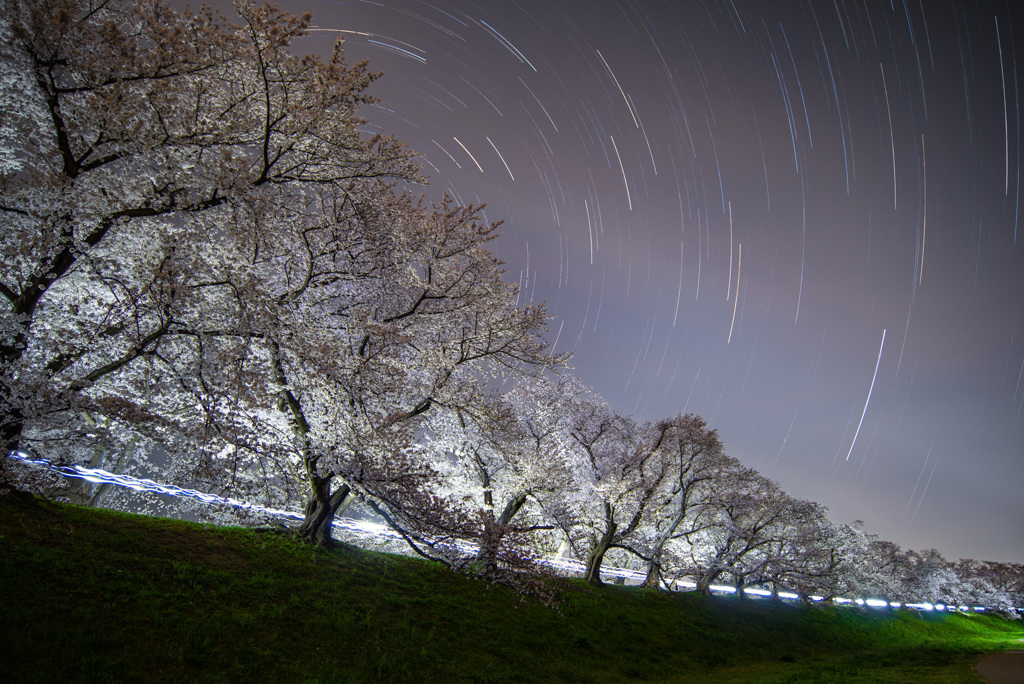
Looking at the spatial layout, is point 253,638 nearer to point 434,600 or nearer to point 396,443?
point 396,443

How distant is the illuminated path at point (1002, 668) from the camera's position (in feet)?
48.6

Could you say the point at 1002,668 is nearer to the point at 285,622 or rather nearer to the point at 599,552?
the point at 599,552

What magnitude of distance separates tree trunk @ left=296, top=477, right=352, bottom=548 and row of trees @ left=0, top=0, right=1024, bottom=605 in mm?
76

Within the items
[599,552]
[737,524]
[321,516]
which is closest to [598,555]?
[599,552]

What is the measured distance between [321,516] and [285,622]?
4610 millimetres

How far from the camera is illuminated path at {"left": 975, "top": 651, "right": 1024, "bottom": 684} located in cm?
1482

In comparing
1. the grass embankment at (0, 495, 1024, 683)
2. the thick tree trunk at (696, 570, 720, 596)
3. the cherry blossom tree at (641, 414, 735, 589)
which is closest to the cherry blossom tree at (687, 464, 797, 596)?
the thick tree trunk at (696, 570, 720, 596)

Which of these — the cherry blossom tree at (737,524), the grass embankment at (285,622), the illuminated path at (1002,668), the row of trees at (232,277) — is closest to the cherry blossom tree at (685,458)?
the cherry blossom tree at (737,524)

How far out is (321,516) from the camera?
1409 centimetres

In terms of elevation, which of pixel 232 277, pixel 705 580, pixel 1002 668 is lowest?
pixel 705 580

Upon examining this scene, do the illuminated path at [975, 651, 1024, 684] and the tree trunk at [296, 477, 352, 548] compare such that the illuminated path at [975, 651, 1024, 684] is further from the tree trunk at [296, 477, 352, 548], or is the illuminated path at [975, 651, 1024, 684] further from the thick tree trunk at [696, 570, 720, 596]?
the tree trunk at [296, 477, 352, 548]

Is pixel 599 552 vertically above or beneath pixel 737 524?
beneath

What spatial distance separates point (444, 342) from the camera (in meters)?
13.3

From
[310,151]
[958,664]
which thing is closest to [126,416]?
[310,151]
